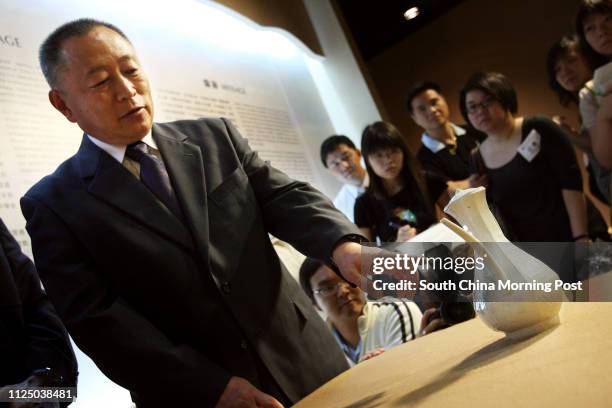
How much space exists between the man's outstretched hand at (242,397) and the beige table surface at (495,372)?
0.09 meters

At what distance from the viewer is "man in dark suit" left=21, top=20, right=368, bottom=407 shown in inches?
47.7

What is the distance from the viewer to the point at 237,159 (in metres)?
1.44

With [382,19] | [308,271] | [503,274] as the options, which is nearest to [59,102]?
[503,274]

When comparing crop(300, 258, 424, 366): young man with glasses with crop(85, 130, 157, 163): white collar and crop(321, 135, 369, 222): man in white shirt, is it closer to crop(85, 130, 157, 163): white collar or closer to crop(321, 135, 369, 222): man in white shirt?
crop(321, 135, 369, 222): man in white shirt

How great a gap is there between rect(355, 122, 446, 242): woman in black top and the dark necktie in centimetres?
155

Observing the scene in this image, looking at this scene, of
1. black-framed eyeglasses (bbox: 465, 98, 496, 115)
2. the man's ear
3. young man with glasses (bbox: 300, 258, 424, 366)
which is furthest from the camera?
black-framed eyeglasses (bbox: 465, 98, 496, 115)

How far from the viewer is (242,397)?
1073 millimetres

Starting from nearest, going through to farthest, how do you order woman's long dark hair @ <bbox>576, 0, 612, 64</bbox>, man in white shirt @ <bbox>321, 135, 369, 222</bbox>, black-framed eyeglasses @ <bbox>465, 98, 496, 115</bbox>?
woman's long dark hair @ <bbox>576, 0, 612, 64</bbox>
black-framed eyeglasses @ <bbox>465, 98, 496, 115</bbox>
man in white shirt @ <bbox>321, 135, 369, 222</bbox>

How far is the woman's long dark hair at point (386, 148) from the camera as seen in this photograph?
278 centimetres

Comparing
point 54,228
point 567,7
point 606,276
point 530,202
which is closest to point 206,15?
point 530,202

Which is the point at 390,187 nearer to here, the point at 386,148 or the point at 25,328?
the point at 386,148

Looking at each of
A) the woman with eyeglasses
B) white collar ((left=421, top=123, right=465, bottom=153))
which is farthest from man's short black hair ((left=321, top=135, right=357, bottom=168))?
the woman with eyeglasses

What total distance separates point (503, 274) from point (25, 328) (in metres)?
1.15

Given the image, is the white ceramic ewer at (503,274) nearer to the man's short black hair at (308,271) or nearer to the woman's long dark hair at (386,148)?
the man's short black hair at (308,271)
